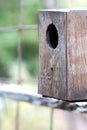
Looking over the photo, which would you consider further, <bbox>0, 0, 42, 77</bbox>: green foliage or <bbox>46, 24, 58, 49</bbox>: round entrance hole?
<bbox>0, 0, 42, 77</bbox>: green foliage

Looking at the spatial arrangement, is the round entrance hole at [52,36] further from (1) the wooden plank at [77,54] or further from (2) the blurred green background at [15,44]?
(2) the blurred green background at [15,44]

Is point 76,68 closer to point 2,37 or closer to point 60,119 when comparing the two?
point 60,119

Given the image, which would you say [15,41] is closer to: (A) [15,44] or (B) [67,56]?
(A) [15,44]

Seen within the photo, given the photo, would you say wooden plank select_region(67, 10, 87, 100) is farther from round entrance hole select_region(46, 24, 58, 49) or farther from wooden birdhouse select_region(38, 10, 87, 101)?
round entrance hole select_region(46, 24, 58, 49)

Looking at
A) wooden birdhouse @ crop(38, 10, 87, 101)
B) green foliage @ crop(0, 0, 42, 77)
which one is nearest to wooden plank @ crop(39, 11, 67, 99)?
wooden birdhouse @ crop(38, 10, 87, 101)

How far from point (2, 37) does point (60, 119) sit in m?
1.71

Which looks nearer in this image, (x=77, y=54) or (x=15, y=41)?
(x=77, y=54)

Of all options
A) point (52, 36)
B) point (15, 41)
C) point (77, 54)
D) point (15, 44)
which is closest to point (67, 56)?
point (77, 54)

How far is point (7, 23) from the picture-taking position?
644 centimetres

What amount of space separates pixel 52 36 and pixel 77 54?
22 centimetres

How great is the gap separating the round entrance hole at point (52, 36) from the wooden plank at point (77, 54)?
14 cm

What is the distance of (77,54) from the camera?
251 cm

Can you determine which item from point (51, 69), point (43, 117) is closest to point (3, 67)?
point (43, 117)

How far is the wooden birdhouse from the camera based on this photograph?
2480mm
